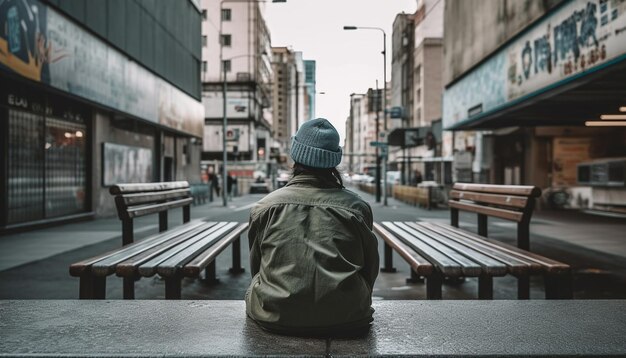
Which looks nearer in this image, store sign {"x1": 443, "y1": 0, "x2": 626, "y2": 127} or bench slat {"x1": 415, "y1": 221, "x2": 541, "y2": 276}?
bench slat {"x1": 415, "y1": 221, "x2": 541, "y2": 276}

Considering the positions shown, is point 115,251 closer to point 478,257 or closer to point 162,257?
point 162,257

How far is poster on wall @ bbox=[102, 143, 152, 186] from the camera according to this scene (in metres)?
18.2

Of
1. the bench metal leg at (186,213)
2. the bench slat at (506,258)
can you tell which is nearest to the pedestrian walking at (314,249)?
the bench slat at (506,258)

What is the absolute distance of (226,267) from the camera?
802 centimetres

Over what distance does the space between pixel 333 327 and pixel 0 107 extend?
41.5 ft

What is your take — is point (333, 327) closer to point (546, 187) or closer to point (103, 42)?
point (103, 42)

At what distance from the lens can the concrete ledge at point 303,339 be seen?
2.41m

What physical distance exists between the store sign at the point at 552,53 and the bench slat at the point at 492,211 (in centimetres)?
492

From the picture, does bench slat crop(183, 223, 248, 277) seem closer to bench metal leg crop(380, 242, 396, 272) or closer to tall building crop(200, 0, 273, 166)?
bench metal leg crop(380, 242, 396, 272)

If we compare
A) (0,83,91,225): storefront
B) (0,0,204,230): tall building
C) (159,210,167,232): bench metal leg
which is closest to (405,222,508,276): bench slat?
(159,210,167,232): bench metal leg

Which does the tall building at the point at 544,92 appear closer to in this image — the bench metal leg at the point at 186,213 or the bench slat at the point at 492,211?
the bench slat at the point at 492,211

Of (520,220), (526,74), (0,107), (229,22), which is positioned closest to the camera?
(520,220)

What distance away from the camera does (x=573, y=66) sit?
11523 mm

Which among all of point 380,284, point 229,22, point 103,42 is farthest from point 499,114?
point 229,22
